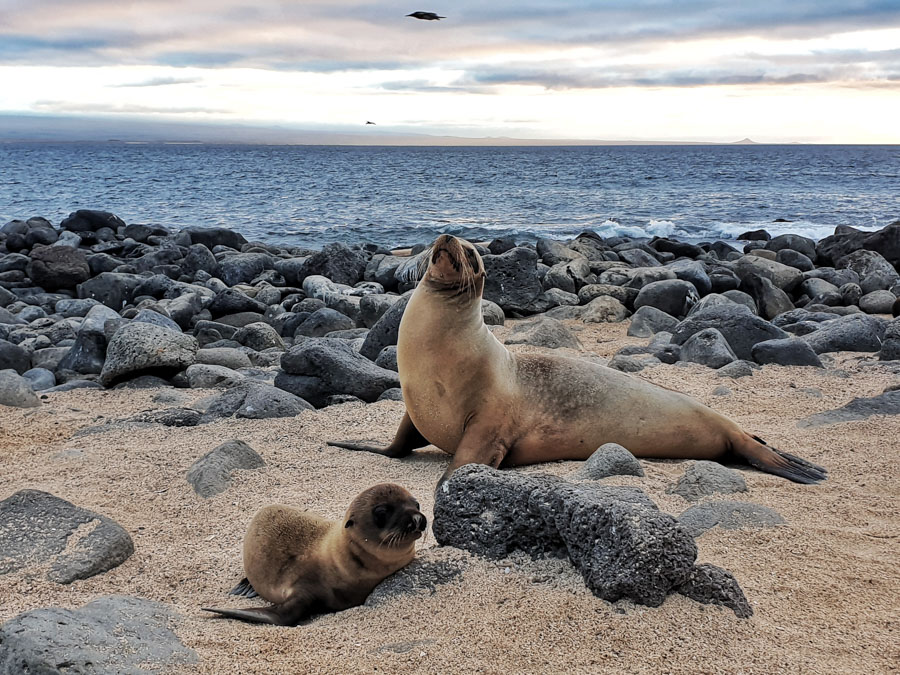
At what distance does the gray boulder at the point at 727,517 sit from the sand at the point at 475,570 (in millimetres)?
85

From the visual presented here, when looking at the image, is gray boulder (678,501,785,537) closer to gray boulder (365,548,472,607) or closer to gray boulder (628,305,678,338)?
gray boulder (365,548,472,607)

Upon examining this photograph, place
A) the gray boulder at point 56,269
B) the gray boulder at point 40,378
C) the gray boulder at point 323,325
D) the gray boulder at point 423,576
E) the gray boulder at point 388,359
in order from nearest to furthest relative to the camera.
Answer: the gray boulder at point 423,576
the gray boulder at point 388,359
the gray boulder at point 40,378
the gray boulder at point 323,325
the gray boulder at point 56,269

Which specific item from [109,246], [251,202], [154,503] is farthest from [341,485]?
[251,202]

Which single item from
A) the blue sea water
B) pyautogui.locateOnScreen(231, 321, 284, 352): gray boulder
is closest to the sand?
pyautogui.locateOnScreen(231, 321, 284, 352): gray boulder

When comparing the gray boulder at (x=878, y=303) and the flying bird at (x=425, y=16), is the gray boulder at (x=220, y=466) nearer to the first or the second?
the flying bird at (x=425, y=16)

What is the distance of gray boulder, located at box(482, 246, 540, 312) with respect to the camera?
1234 cm

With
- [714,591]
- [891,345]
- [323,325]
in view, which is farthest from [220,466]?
[323,325]

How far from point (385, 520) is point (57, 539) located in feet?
5.44

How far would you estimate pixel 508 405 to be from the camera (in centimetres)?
521

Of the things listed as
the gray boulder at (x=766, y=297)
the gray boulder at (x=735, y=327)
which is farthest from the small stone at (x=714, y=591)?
the gray boulder at (x=766, y=297)

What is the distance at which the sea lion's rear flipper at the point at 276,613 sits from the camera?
10.1 feet

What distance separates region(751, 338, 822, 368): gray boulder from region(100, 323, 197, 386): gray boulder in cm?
544

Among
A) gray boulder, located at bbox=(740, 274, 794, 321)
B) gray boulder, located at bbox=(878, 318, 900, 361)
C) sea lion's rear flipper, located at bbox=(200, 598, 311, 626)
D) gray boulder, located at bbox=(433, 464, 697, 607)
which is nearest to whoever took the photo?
gray boulder, located at bbox=(433, 464, 697, 607)

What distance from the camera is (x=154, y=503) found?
458 centimetres
